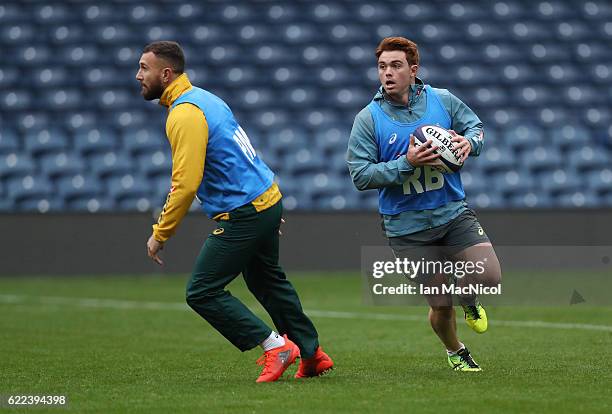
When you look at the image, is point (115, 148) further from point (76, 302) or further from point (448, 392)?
point (448, 392)

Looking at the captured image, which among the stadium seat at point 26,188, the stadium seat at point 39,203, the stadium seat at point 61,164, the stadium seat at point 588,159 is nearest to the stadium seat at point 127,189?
the stadium seat at point 61,164

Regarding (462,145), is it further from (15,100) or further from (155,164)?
(15,100)

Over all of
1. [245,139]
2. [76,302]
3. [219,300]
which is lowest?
[76,302]

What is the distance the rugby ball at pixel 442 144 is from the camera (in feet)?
23.2

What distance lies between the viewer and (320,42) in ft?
72.2

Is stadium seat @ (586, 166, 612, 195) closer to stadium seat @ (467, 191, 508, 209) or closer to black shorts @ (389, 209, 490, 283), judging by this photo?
stadium seat @ (467, 191, 508, 209)

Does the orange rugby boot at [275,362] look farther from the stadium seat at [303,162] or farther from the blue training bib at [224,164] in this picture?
the stadium seat at [303,162]

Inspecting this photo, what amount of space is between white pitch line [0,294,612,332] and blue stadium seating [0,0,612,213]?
4.55 meters

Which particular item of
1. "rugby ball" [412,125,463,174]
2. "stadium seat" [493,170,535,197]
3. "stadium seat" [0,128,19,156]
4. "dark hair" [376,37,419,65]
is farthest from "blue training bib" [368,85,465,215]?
"stadium seat" [0,128,19,156]

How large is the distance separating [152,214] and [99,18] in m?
5.31

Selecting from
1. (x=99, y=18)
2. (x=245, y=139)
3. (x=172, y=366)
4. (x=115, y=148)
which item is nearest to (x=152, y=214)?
(x=115, y=148)

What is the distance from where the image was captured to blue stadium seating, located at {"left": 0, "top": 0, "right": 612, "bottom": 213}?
20125mm

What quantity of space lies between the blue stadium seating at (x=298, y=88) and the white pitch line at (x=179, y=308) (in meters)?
4.55

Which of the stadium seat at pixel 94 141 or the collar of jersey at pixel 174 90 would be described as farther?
the stadium seat at pixel 94 141
